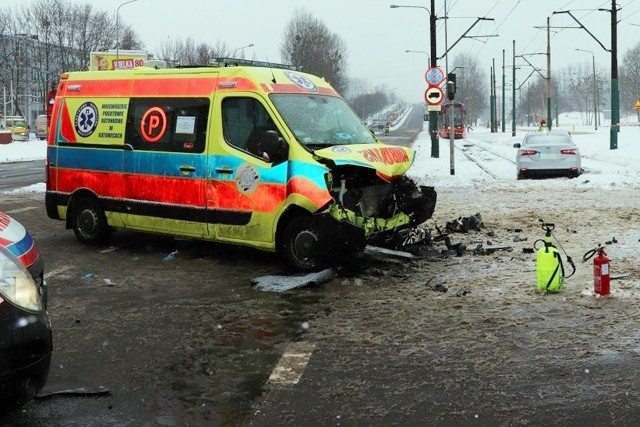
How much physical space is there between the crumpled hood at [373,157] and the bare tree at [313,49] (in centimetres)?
8074

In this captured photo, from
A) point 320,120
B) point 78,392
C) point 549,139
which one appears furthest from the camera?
point 549,139

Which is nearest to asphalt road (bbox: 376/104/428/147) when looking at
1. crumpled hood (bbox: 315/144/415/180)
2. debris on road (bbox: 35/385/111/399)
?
crumpled hood (bbox: 315/144/415/180)

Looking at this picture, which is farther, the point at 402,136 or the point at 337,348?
the point at 402,136

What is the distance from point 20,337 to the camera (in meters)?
3.40

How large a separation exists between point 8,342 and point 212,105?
525 cm

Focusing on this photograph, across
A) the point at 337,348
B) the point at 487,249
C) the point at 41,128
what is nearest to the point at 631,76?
the point at 41,128

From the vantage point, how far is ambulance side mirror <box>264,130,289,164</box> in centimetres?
742

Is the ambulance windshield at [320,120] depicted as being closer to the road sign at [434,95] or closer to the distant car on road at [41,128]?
the road sign at [434,95]

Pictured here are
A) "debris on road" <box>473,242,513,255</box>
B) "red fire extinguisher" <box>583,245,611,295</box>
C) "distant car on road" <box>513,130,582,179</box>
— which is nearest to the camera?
"red fire extinguisher" <box>583,245,611,295</box>

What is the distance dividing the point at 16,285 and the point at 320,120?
5198 millimetres

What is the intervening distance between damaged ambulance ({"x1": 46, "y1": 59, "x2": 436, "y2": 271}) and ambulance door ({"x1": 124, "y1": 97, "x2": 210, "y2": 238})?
0.02m

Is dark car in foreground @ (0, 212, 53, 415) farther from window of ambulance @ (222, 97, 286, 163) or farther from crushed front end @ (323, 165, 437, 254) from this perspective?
window of ambulance @ (222, 97, 286, 163)

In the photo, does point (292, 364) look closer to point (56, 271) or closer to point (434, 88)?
point (56, 271)

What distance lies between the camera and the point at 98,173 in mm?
9289
